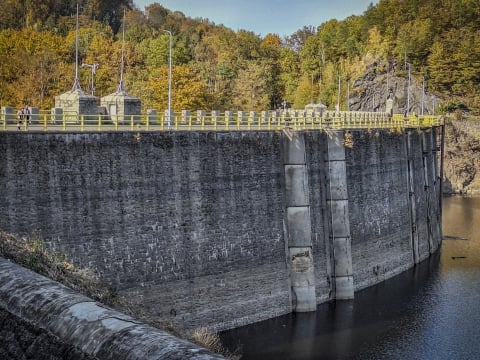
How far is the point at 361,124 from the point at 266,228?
14647 mm

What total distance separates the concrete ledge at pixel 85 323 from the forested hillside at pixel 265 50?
183 feet

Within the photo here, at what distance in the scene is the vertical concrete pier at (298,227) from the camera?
130 ft

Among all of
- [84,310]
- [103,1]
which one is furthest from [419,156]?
[103,1]

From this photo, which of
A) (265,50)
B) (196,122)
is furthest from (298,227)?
(265,50)

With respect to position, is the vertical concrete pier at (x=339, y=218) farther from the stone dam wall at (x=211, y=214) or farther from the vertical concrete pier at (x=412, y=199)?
the vertical concrete pier at (x=412, y=199)

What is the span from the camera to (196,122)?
41781mm

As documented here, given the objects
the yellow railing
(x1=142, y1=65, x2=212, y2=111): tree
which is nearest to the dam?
the yellow railing

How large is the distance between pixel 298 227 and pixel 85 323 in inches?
1144

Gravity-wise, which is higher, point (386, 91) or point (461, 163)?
point (386, 91)

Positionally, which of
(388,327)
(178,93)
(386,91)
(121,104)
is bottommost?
(388,327)

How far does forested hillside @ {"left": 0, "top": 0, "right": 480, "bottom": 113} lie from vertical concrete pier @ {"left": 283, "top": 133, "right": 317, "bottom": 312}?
2900 centimetres

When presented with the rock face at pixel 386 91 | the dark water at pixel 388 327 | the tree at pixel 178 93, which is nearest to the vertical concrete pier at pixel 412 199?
the dark water at pixel 388 327

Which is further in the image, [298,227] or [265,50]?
[265,50]

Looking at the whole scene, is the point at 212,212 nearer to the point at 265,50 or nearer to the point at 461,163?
the point at 461,163
